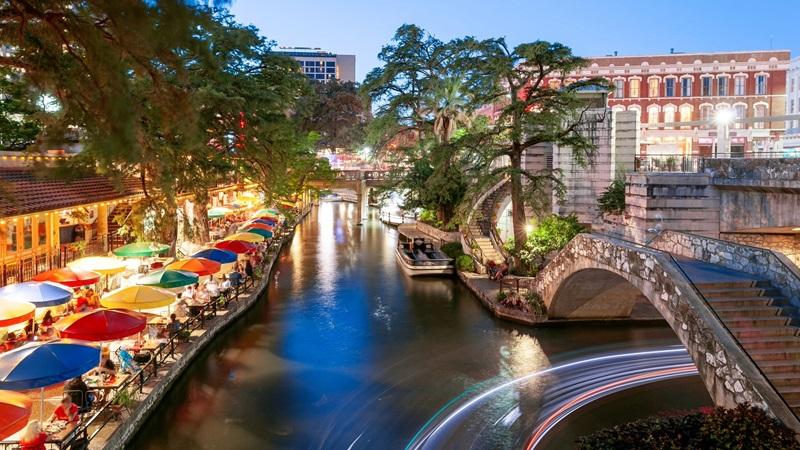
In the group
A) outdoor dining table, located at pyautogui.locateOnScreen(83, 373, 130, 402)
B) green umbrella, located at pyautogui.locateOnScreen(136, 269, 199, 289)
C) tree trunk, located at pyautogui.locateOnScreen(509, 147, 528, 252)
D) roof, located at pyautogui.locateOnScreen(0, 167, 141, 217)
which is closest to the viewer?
outdoor dining table, located at pyautogui.locateOnScreen(83, 373, 130, 402)

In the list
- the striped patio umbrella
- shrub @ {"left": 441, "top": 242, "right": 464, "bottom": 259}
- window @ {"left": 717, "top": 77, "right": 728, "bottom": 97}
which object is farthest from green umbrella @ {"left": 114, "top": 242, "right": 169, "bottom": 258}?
window @ {"left": 717, "top": 77, "right": 728, "bottom": 97}

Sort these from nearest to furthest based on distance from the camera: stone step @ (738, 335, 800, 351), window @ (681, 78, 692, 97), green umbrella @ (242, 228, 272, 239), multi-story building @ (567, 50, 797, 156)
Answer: stone step @ (738, 335, 800, 351) → green umbrella @ (242, 228, 272, 239) → multi-story building @ (567, 50, 797, 156) → window @ (681, 78, 692, 97)

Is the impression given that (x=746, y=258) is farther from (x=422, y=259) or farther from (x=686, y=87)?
(x=686, y=87)

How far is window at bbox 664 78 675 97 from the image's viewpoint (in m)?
60.6

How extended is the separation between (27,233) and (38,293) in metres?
9.39

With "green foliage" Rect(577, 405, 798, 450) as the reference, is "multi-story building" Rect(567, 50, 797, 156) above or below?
above

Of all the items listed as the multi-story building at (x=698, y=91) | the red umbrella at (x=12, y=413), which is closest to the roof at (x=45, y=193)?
the red umbrella at (x=12, y=413)

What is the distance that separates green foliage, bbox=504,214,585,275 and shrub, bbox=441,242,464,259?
726 cm

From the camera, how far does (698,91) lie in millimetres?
59906

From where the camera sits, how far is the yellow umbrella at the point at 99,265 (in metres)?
21.2

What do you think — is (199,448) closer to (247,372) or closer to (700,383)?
(247,372)

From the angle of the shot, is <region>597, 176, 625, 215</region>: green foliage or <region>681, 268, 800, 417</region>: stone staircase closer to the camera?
<region>681, 268, 800, 417</region>: stone staircase

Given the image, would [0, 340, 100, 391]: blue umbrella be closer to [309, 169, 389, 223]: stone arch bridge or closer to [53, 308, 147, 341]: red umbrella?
[53, 308, 147, 341]: red umbrella

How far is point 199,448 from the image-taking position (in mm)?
13578
